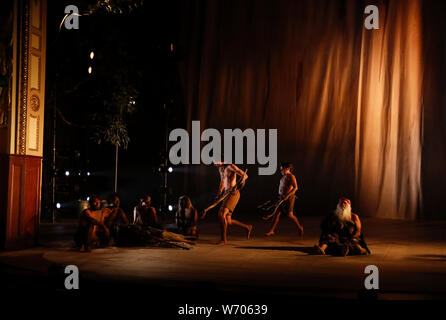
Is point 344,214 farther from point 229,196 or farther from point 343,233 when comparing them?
point 229,196

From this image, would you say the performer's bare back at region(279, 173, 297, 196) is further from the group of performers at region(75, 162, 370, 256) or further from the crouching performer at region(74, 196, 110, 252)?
the crouching performer at region(74, 196, 110, 252)

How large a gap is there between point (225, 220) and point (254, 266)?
77.9 inches

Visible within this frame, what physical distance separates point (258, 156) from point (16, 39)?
330 inches

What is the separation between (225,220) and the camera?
28.8 feet

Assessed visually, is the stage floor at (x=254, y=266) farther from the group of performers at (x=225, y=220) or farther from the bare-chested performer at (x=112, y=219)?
the bare-chested performer at (x=112, y=219)

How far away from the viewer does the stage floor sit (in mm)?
5590

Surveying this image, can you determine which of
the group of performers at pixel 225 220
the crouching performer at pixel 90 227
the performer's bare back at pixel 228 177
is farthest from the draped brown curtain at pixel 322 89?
the crouching performer at pixel 90 227

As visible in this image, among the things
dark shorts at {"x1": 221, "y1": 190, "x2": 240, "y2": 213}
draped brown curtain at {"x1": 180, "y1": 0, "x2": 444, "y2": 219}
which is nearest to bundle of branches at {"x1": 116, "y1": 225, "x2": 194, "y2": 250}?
dark shorts at {"x1": 221, "y1": 190, "x2": 240, "y2": 213}

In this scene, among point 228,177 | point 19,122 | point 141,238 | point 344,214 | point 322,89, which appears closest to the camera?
point 344,214

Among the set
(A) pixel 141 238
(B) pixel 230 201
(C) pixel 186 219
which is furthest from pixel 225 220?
(A) pixel 141 238

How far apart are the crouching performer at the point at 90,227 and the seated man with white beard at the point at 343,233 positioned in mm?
3268

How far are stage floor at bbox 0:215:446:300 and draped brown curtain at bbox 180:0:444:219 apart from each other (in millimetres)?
3490

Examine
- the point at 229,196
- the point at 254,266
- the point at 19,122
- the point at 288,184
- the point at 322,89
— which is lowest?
the point at 254,266

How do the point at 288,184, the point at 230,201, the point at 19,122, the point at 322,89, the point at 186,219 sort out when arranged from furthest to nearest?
1. the point at 322,89
2. the point at 288,184
3. the point at 186,219
4. the point at 230,201
5. the point at 19,122
